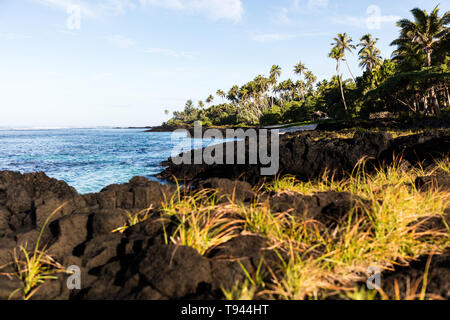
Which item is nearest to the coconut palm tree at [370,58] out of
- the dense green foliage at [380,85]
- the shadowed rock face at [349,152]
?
the dense green foliage at [380,85]

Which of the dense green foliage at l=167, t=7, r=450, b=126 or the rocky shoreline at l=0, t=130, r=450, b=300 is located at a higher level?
the dense green foliage at l=167, t=7, r=450, b=126

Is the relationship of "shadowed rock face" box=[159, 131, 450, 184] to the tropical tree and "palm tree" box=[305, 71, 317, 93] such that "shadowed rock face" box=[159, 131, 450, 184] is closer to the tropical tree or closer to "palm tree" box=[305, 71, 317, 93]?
the tropical tree

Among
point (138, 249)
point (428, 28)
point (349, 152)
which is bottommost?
point (138, 249)

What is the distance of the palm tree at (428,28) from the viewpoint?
1422 inches

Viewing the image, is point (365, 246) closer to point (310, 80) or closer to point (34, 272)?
point (34, 272)

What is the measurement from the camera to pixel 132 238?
3463 mm

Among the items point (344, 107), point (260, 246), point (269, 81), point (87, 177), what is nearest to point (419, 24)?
point (344, 107)

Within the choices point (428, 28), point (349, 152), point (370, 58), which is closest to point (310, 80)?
point (370, 58)

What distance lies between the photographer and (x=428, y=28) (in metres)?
36.3

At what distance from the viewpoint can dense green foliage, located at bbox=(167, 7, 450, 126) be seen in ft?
113

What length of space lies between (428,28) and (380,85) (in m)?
10.3

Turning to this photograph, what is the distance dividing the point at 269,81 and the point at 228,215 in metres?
94.6


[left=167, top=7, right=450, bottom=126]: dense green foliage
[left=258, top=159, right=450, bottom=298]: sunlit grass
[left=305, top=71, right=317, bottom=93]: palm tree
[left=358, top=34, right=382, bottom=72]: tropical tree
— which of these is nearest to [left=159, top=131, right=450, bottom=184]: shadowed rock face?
[left=258, top=159, right=450, bottom=298]: sunlit grass
